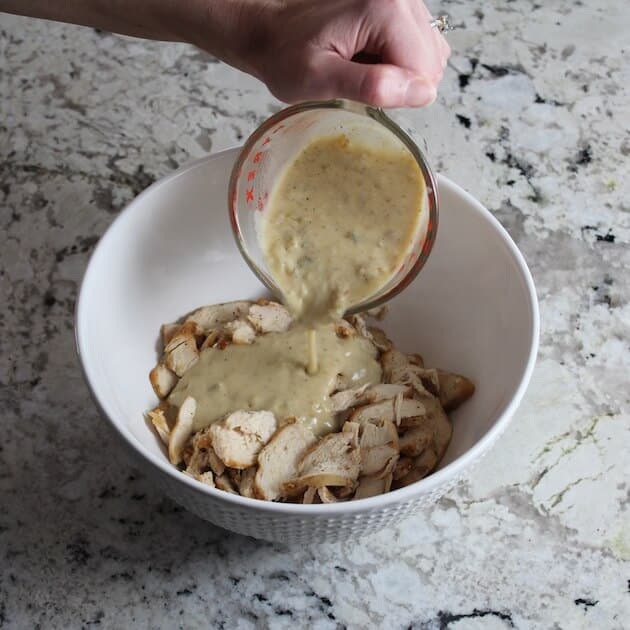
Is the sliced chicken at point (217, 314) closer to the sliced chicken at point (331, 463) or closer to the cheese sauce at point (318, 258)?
the cheese sauce at point (318, 258)

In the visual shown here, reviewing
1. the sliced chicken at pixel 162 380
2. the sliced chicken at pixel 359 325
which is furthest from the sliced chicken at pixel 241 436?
the sliced chicken at pixel 359 325

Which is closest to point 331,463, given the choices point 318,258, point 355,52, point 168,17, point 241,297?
point 318,258

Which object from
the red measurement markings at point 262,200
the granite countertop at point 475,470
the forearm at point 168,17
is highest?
the forearm at point 168,17

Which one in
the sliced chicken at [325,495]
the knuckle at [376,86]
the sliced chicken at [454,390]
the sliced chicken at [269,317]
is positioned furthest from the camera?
the sliced chicken at [269,317]

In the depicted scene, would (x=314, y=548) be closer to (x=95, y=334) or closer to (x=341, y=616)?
(x=341, y=616)

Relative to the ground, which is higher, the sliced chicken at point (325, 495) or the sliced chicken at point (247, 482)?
the sliced chicken at point (325, 495)

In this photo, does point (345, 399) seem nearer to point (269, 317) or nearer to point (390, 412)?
point (390, 412)

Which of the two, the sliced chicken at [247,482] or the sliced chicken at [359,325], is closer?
the sliced chicken at [247,482]

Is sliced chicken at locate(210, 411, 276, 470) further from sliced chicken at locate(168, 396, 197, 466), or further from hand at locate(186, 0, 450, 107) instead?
hand at locate(186, 0, 450, 107)
